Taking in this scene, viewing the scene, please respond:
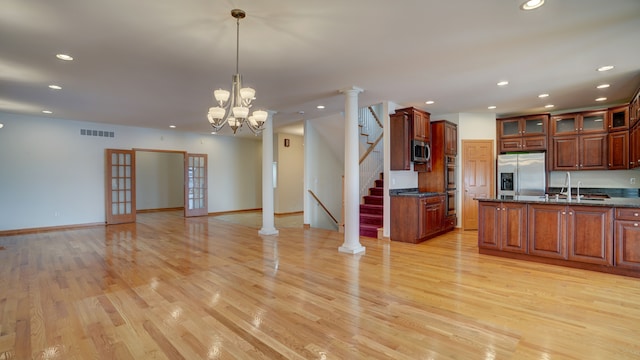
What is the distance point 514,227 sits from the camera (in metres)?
4.53

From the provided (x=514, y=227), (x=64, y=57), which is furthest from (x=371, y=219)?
(x=64, y=57)

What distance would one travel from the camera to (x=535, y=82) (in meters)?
4.64

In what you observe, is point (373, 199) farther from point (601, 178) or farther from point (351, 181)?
point (601, 178)

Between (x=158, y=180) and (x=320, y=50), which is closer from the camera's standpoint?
(x=320, y=50)

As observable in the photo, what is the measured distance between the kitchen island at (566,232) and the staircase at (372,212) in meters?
2.10

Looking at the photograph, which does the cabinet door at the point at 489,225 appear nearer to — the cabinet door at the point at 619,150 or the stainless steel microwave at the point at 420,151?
the stainless steel microwave at the point at 420,151

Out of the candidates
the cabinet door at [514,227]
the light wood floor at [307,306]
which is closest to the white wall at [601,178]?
the cabinet door at [514,227]

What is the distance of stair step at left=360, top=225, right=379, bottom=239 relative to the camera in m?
6.32

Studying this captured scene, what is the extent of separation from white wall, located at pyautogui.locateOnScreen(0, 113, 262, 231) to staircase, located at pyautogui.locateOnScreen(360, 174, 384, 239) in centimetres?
612

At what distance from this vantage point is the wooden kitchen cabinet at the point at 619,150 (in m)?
5.58

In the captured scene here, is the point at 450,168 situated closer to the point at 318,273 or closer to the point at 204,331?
the point at 318,273

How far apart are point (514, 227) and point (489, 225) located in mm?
336

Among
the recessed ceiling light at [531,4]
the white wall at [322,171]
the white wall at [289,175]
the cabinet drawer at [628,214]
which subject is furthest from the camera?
the white wall at [289,175]

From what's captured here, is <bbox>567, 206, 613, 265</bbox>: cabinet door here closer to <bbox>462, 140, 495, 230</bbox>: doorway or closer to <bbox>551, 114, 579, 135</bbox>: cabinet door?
<bbox>462, 140, 495, 230</bbox>: doorway
